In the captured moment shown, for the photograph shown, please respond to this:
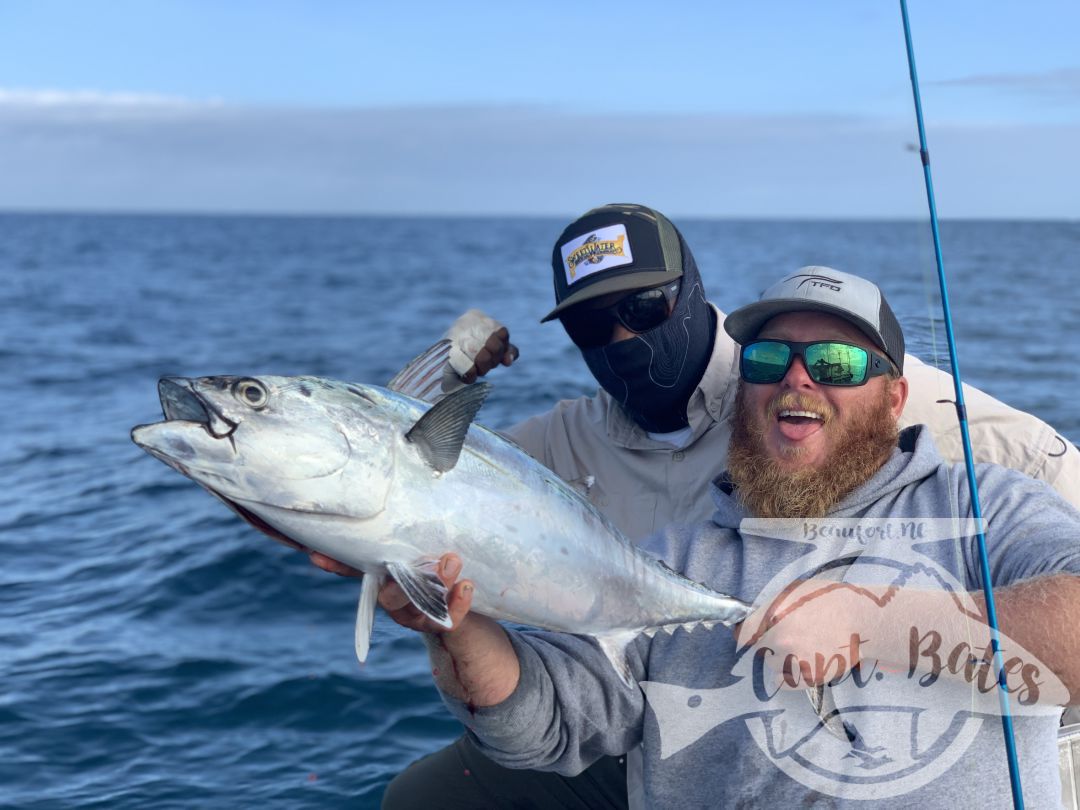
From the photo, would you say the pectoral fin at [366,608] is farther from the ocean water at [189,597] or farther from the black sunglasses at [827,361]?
the black sunglasses at [827,361]

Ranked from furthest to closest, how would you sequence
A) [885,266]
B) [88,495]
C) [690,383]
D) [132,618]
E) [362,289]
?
[885,266], [362,289], [88,495], [132,618], [690,383]

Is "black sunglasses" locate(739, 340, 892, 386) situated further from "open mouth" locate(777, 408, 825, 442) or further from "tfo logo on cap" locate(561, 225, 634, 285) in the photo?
"tfo logo on cap" locate(561, 225, 634, 285)

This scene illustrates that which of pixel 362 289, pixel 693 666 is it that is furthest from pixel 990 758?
pixel 362 289

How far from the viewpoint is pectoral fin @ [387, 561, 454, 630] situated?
87.8 inches

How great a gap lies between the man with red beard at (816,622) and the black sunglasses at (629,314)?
0.70 m

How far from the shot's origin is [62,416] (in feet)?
43.9

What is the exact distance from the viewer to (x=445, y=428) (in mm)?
2283

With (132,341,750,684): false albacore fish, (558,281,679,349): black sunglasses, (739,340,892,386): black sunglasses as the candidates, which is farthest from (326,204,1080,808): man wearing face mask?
(132,341,750,684): false albacore fish

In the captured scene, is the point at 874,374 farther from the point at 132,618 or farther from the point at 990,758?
the point at 132,618

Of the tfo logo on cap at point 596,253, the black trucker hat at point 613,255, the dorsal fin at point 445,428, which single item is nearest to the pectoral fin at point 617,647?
the dorsal fin at point 445,428

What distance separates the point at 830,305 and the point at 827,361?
14cm

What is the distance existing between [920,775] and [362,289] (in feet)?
116

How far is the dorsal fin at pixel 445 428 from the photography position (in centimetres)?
227

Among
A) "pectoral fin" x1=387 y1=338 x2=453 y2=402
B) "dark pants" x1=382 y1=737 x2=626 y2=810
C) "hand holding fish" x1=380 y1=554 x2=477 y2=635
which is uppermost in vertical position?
"pectoral fin" x1=387 y1=338 x2=453 y2=402
